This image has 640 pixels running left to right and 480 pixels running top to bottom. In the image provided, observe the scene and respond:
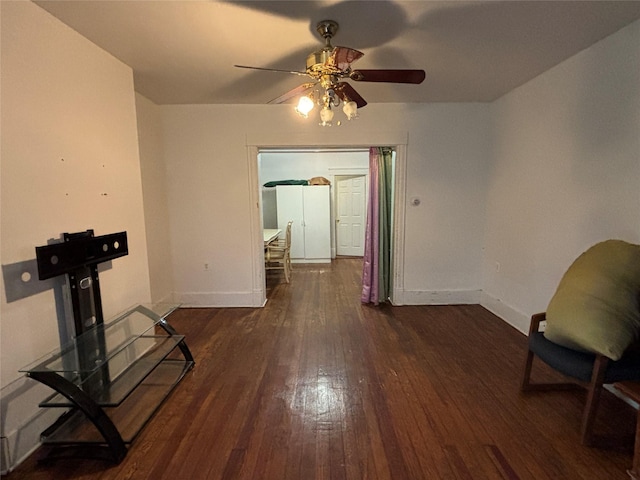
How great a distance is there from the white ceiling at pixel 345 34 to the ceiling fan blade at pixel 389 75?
0.32m

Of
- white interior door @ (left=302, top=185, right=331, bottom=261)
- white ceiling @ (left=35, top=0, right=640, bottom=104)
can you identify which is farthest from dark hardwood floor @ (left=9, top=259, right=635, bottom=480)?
white interior door @ (left=302, top=185, right=331, bottom=261)

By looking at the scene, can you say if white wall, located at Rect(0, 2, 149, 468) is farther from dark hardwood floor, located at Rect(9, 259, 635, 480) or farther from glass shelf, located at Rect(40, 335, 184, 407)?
dark hardwood floor, located at Rect(9, 259, 635, 480)

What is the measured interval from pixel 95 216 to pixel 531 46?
3445 millimetres

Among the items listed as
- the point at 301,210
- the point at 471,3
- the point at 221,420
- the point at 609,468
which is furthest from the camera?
the point at 301,210

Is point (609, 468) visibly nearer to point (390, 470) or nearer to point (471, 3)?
point (390, 470)

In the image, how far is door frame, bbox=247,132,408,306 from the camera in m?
3.61

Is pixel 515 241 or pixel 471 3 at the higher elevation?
pixel 471 3

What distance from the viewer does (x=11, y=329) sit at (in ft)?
5.29

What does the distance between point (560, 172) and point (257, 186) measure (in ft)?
9.91

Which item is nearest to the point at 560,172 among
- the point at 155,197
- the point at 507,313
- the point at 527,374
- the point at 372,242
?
the point at 507,313

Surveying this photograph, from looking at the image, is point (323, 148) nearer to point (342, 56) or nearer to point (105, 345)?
point (342, 56)

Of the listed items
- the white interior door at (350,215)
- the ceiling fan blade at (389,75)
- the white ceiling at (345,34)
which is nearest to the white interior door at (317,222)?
the white interior door at (350,215)

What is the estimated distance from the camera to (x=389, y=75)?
1.95 meters

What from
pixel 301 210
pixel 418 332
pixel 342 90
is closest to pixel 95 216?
pixel 342 90
